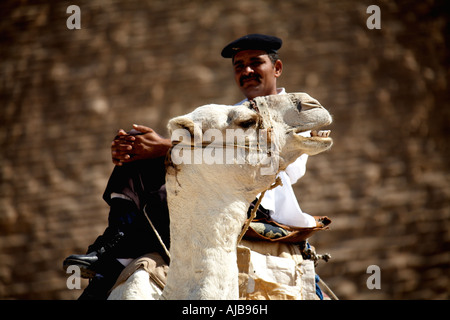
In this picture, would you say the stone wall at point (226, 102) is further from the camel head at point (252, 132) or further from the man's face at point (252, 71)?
the camel head at point (252, 132)

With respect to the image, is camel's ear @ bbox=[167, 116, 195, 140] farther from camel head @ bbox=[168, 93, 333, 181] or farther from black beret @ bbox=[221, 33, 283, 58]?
black beret @ bbox=[221, 33, 283, 58]

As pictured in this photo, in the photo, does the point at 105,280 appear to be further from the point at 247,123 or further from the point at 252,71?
the point at 252,71

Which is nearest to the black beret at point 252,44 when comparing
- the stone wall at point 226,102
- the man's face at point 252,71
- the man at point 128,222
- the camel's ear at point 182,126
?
the man's face at point 252,71

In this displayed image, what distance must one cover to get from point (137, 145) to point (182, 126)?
1.46 ft

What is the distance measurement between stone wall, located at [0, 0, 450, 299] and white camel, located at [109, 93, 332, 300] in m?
5.25

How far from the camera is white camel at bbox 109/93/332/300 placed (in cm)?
210

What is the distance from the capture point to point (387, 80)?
7.76 meters

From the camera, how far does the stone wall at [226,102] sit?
7.46m

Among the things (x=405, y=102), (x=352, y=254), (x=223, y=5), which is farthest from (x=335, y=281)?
(x=223, y=5)

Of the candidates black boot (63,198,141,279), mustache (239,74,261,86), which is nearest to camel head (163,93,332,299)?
black boot (63,198,141,279)

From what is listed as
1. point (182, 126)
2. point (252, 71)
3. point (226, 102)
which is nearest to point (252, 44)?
point (252, 71)

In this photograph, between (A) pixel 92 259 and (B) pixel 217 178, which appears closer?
(B) pixel 217 178

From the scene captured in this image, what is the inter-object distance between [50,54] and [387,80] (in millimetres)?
4047

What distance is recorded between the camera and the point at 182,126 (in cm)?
209
